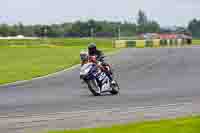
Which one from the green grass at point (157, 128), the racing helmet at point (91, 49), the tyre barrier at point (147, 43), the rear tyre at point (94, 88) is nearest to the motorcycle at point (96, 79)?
the rear tyre at point (94, 88)

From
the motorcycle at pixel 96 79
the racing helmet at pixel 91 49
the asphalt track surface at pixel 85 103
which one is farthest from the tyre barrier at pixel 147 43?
the racing helmet at pixel 91 49

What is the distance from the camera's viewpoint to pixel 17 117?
41.4ft

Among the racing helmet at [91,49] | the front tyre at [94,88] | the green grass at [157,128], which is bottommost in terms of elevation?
the front tyre at [94,88]

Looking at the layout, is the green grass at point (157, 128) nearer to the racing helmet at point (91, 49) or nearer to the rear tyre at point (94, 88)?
the rear tyre at point (94, 88)

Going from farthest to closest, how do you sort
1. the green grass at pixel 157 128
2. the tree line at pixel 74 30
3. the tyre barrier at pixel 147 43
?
1. the tree line at pixel 74 30
2. the tyre barrier at pixel 147 43
3. the green grass at pixel 157 128

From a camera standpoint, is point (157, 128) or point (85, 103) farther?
point (85, 103)

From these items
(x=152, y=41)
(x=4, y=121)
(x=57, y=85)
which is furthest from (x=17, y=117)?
(x=152, y=41)

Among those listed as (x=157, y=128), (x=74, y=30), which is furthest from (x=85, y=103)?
(x=74, y=30)

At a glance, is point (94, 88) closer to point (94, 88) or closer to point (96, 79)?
point (94, 88)

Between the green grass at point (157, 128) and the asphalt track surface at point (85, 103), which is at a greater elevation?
the green grass at point (157, 128)

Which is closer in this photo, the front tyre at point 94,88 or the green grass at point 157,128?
the green grass at point 157,128

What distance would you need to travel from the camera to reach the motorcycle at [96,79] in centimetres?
1831

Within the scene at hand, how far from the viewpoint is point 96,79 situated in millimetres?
18578

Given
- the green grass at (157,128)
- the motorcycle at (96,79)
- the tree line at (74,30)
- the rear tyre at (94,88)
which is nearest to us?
the green grass at (157,128)
